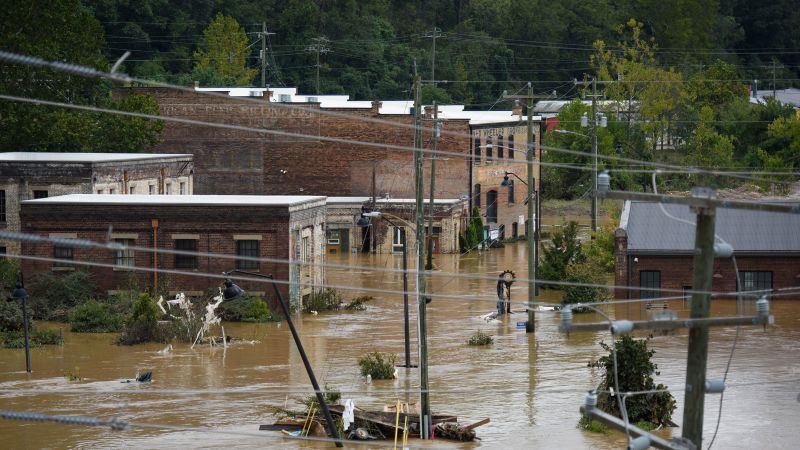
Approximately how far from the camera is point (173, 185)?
59.8 metres

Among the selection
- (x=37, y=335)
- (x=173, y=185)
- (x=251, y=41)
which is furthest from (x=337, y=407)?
(x=251, y=41)

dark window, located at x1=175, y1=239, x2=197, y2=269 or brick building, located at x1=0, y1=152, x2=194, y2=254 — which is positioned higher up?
brick building, located at x1=0, y1=152, x2=194, y2=254

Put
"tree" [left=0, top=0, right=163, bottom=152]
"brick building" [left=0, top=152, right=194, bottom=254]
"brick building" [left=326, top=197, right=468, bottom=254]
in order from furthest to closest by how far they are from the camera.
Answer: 1. "brick building" [left=326, top=197, right=468, bottom=254]
2. "tree" [left=0, top=0, right=163, bottom=152]
3. "brick building" [left=0, top=152, right=194, bottom=254]

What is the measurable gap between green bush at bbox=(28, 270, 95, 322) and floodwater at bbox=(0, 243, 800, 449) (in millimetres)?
1472

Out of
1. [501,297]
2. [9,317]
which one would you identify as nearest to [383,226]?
[501,297]

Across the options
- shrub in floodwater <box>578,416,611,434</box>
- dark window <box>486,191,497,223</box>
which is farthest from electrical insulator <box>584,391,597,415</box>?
dark window <box>486,191,497,223</box>

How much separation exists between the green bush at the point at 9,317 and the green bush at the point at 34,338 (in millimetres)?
674

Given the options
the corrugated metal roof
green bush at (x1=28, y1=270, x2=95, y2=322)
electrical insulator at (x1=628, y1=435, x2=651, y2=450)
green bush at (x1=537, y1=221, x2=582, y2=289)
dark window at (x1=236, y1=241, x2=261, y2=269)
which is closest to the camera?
electrical insulator at (x1=628, y1=435, x2=651, y2=450)

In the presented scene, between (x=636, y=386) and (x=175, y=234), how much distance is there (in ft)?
68.3

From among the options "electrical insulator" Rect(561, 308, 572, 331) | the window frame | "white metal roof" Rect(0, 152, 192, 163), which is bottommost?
"electrical insulator" Rect(561, 308, 572, 331)

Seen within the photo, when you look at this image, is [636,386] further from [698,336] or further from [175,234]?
[175,234]

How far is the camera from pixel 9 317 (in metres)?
42.8

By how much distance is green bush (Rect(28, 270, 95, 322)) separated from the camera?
45844 millimetres

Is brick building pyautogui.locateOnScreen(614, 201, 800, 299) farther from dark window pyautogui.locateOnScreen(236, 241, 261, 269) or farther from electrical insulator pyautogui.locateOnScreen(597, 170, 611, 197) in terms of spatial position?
electrical insulator pyautogui.locateOnScreen(597, 170, 611, 197)
